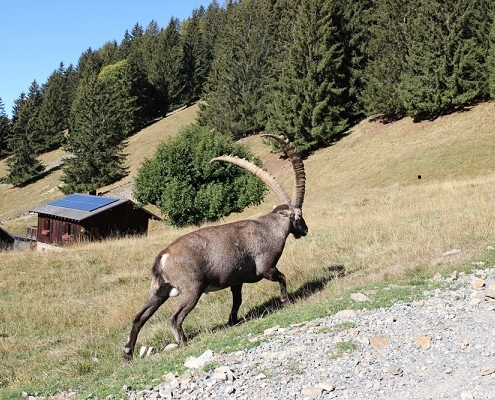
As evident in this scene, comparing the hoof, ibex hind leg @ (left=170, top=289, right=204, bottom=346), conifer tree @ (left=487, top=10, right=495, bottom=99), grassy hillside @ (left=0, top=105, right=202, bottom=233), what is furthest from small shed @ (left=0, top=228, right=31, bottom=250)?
conifer tree @ (left=487, top=10, right=495, bottom=99)

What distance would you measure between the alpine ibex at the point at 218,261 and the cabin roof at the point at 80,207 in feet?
107

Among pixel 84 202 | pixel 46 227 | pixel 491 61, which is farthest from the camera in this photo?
pixel 491 61

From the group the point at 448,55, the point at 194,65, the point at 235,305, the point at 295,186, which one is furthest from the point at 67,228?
the point at 194,65

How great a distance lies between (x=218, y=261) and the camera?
8.27 m

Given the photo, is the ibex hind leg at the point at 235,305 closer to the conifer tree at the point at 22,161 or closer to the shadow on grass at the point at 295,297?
the shadow on grass at the point at 295,297

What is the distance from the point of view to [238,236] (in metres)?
8.82

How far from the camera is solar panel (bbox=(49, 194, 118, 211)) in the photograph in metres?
41.5

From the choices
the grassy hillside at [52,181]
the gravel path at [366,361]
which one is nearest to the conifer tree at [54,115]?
the grassy hillside at [52,181]

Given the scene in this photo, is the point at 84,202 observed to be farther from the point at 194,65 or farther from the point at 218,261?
the point at 194,65

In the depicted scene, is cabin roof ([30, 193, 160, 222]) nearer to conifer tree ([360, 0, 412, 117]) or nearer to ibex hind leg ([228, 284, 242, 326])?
conifer tree ([360, 0, 412, 117])

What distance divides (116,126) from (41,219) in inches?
1379

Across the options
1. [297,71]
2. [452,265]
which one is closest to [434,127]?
[297,71]

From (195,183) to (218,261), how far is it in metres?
31.3

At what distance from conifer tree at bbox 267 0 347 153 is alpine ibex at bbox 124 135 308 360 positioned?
163 ft
